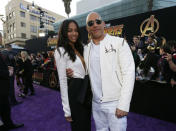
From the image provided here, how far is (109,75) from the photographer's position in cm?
130

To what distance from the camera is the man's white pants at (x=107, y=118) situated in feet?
4.12

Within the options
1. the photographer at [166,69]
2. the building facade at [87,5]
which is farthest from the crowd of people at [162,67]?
the building facade at [87,5]

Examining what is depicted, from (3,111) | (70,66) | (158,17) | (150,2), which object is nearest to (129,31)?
(158,17)

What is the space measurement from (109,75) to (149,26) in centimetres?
567

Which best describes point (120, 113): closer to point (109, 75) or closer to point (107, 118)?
point (107, 118)

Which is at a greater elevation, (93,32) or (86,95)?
(93,32)

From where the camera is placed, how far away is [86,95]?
1333 mm

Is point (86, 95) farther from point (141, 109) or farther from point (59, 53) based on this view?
point (141, 109)

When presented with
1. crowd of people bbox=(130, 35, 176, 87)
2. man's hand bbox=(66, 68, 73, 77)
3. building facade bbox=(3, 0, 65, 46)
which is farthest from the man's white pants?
building facade bbox=(3, 0, 65, 46)

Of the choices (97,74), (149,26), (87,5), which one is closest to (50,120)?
(97,74)

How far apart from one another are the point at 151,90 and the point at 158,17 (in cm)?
420

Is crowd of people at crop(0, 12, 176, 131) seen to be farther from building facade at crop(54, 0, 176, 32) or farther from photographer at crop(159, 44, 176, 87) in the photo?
building facade at crop(54, 0, 176, 32)

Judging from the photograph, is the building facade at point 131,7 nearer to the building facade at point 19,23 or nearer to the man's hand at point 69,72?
the man's hand at point 69,72

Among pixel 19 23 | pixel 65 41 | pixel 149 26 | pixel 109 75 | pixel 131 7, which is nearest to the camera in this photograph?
pixel 109 75
